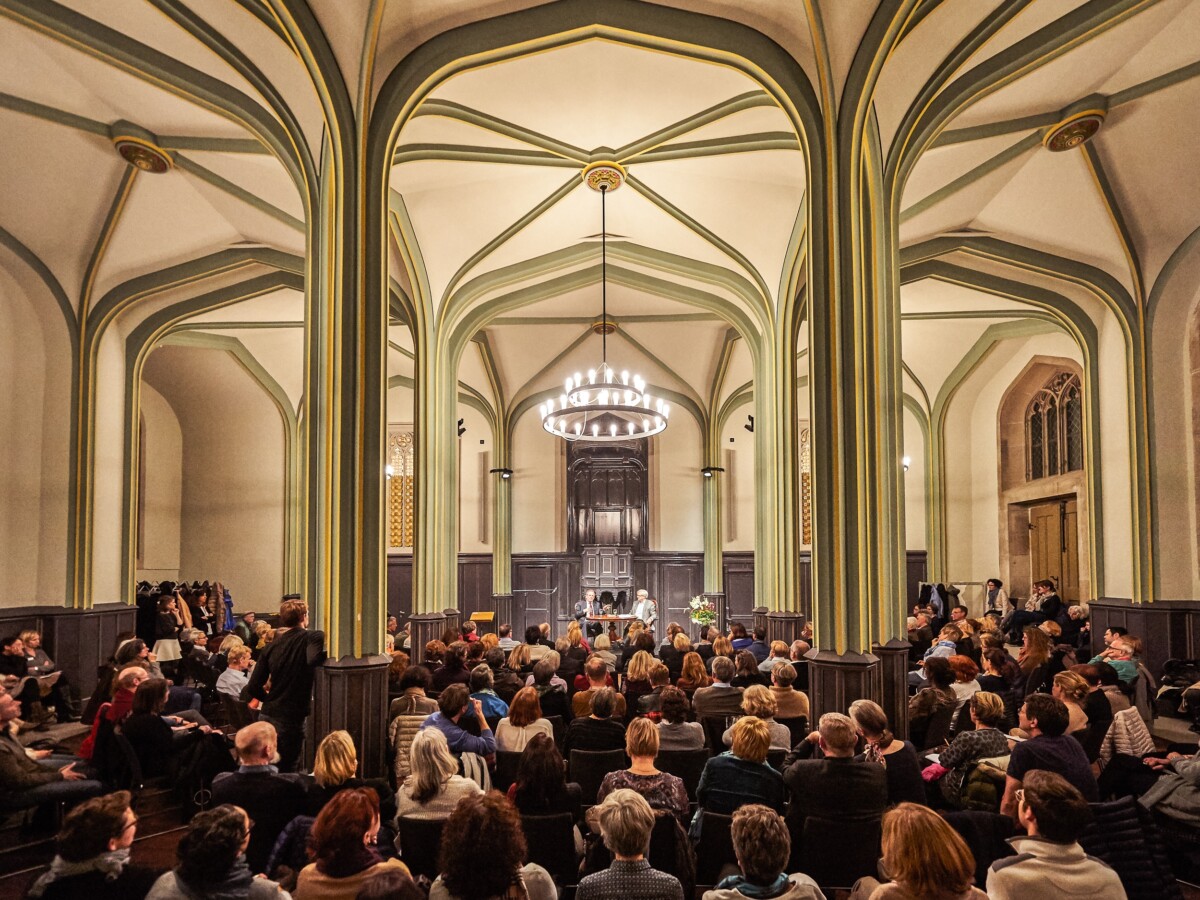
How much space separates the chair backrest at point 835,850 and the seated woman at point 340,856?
165 centimetres

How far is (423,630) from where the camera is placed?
10.3 m

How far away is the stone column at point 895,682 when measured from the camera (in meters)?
6.32

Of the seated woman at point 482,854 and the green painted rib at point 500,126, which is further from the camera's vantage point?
the green painted rib at point 500,126

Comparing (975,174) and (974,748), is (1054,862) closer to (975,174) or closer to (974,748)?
(974,748)

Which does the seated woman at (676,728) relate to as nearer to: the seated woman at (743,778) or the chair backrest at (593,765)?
the chair backrest at (593,765)

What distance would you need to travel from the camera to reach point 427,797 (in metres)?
3.52

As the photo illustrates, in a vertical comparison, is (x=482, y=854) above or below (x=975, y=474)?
below

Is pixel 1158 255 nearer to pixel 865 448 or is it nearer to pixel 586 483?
pixel 865 448

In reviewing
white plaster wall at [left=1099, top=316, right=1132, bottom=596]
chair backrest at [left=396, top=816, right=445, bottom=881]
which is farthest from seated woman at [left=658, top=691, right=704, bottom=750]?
white plaster wall at [left=1099, top=316, right=1132, bottom=596]

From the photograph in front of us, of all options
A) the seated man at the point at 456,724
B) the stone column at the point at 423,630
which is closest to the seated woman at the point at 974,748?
the seated man at the point at 456,724

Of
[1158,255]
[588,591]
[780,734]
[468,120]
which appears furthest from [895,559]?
[588,591]

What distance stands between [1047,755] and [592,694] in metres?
2.52

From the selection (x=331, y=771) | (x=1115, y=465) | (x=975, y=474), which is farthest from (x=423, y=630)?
(x=975, y=474)

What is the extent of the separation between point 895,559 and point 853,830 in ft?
11.5
